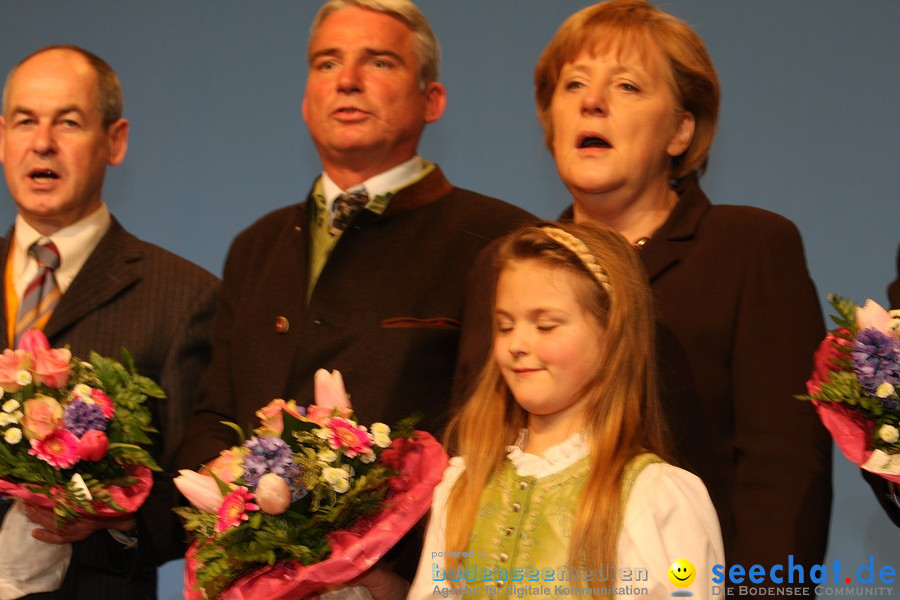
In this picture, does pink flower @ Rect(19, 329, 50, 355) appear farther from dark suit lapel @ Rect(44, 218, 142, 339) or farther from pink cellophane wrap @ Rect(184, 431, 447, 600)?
pink cellophane wrap @ Rect(184, 431, 447, 600)

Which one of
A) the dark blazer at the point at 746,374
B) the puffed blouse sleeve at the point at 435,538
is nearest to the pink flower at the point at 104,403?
the puffed blouse sleeve at the point at 435,538

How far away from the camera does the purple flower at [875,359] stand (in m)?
2.42

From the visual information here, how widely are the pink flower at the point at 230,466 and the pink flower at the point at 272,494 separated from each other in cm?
10

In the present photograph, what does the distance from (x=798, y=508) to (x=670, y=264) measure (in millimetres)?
559

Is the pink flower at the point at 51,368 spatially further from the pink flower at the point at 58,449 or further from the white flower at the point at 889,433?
the white flower at the point at 889,433

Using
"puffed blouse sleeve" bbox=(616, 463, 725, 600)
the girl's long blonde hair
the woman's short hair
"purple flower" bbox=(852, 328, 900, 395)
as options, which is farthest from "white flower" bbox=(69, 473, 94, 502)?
"purple flower" bbox=(852, 328, 900, 395)

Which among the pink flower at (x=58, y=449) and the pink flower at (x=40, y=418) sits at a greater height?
the pink flower at (x=40, y=418)

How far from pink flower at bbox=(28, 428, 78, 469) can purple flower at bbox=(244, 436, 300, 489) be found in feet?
1.78

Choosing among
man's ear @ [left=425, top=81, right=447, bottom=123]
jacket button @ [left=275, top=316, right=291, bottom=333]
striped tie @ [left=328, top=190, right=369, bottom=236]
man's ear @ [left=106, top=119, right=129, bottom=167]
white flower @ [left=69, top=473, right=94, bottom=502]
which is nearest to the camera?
white flower @ [left=69, top=473, right=94, bottom=502]

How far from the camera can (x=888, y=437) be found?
240 centimetres

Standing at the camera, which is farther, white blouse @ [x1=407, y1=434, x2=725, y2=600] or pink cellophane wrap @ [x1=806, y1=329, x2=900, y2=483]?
pink cellophane wrap @ [x1=806, y1=329, x2=900, y2=483]

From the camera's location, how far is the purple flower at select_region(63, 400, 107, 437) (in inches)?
114

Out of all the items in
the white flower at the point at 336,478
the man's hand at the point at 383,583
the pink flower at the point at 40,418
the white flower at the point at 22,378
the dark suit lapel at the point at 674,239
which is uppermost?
the dark suit lapel at the point at 674,239

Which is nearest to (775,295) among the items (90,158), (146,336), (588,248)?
(588,248)
